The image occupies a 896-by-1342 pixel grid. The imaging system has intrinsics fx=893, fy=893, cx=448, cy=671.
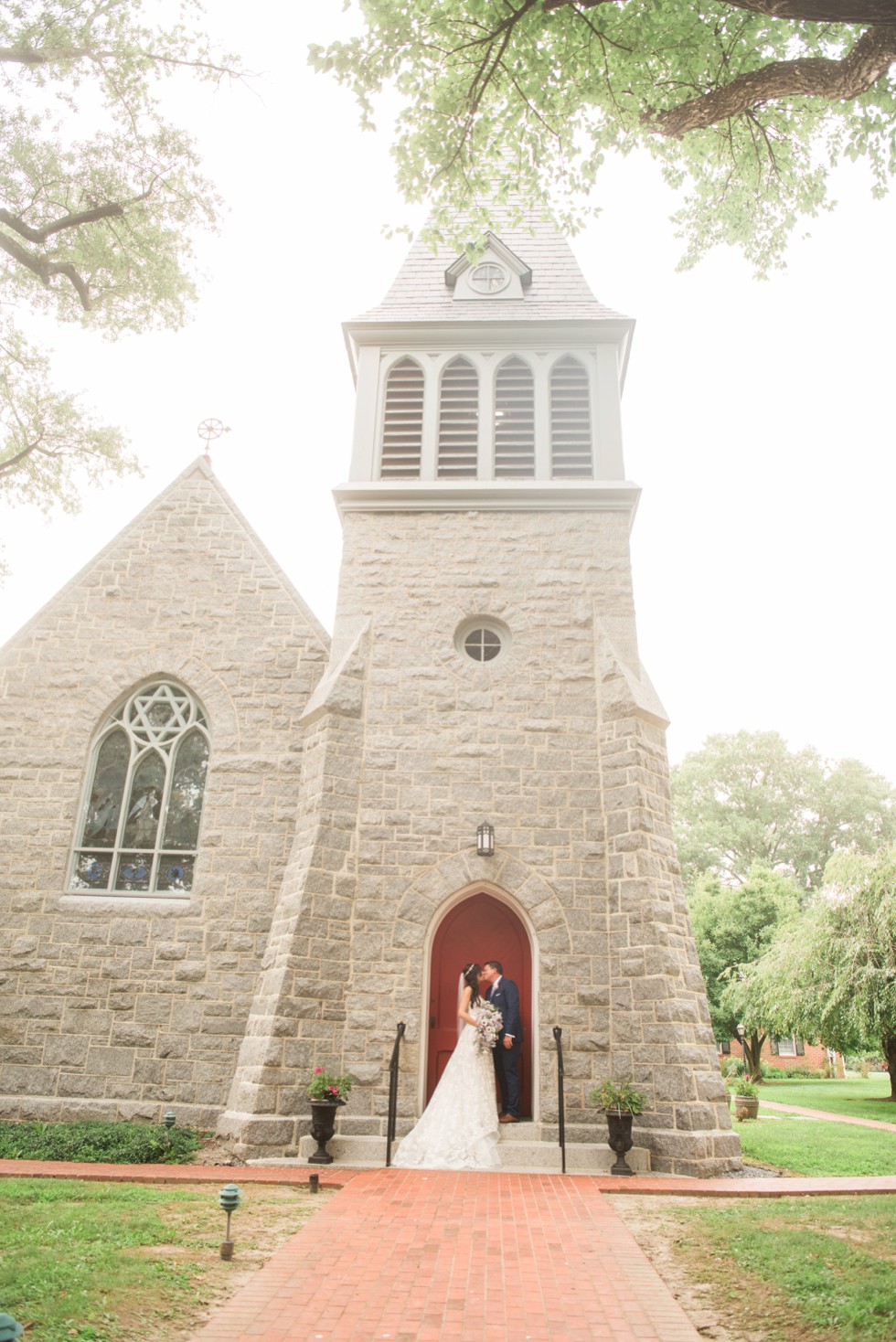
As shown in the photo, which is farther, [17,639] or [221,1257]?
[17,639]

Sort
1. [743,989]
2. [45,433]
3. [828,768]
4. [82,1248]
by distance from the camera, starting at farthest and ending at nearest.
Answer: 1. [828,768]
2. [743,989]
3. [45,433]
4. [82,1248]

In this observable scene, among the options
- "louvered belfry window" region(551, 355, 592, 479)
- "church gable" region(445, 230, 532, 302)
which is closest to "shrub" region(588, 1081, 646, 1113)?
"louvered belfry window" region(551, 355, 592, 479)

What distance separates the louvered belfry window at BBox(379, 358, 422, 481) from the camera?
40.3 feet

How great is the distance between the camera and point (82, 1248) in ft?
16.6

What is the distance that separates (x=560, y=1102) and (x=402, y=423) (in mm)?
8757

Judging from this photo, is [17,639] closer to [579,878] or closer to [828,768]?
[579,878]

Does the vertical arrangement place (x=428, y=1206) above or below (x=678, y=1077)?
below

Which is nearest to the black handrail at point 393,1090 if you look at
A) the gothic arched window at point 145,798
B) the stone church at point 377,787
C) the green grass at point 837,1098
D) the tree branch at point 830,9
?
the stone church at point 377,787

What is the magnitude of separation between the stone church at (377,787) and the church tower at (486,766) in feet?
0.11

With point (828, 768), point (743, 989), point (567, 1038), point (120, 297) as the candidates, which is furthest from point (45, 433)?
point (828, 768)

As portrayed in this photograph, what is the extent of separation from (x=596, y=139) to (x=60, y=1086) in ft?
35.2

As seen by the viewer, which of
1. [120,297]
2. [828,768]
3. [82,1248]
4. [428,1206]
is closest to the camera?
[82,1248]

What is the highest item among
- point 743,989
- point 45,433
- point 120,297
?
point 120,297

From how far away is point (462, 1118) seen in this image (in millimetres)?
8570
